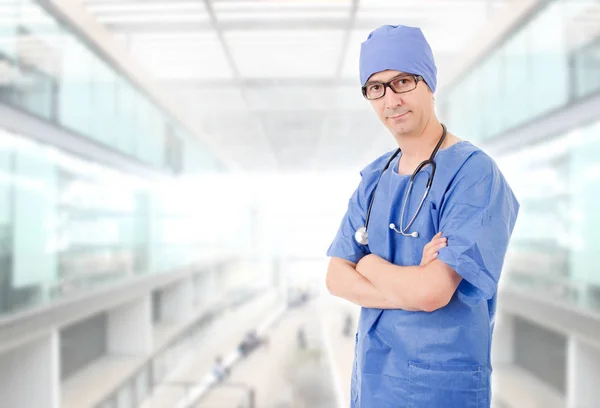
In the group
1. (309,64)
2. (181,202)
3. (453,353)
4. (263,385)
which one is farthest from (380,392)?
(181,202)

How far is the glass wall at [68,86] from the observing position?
2.42 m

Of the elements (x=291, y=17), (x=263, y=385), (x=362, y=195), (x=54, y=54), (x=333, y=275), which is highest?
(x=291, y=17)

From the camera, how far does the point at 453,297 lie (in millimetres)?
796

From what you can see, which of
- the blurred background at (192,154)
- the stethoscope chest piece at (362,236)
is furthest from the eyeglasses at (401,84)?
the blurred background at (192,154)

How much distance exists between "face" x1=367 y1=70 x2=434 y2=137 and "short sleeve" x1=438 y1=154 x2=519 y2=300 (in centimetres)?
10

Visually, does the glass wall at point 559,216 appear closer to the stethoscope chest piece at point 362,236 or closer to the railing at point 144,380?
the stethoscope chest piece at point 362,236

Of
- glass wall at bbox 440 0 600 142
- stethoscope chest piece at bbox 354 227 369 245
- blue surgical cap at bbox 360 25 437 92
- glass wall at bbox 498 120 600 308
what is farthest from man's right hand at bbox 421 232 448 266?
glass wall at bbox 498 120 600 308

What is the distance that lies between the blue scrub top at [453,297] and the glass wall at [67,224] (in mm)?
2114

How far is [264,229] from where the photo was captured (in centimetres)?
1348

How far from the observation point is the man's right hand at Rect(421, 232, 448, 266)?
0.75 m

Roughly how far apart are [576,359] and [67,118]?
132 inches

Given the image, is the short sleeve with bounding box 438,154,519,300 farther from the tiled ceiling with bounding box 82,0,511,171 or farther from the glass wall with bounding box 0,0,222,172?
the tiled ceiling with bounding box 82,0,511,171

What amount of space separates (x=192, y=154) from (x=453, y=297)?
6832mm

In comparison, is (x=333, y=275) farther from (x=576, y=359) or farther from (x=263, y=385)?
(x=263, y=385)
